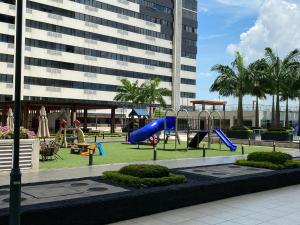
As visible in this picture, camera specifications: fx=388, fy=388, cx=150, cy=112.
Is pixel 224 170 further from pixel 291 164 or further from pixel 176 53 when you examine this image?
pixel 176 53

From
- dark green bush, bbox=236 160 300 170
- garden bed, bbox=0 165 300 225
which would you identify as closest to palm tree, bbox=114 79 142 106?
dark green bush, bbox=236 160 300 170

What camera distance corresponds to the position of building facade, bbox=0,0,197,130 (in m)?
63.9

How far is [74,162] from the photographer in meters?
19.6

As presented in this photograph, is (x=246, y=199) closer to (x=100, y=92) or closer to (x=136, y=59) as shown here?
(x=100, y=92)

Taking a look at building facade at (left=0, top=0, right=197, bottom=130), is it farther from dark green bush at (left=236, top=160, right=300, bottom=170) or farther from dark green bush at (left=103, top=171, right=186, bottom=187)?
dark green bush at (left=103, top=171, right=186, bottom=187)

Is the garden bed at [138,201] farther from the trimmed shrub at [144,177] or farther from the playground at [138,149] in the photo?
the playground at [138,149]

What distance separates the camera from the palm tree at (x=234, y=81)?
48.8 m

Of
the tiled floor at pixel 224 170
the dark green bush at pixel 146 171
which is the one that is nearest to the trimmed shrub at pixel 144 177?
the dark green bush at pixel 146 171

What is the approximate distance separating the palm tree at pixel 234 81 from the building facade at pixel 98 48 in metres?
14.2

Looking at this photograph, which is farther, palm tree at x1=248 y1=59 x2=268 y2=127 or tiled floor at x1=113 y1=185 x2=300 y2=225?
palm tree at x1=248 y1=59 x2=268 y2=127

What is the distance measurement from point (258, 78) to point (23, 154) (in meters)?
37.8

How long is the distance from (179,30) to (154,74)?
545 inches

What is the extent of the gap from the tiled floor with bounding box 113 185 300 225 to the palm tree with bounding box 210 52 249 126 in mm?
37430

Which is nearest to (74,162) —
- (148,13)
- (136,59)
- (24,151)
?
(24,151)
